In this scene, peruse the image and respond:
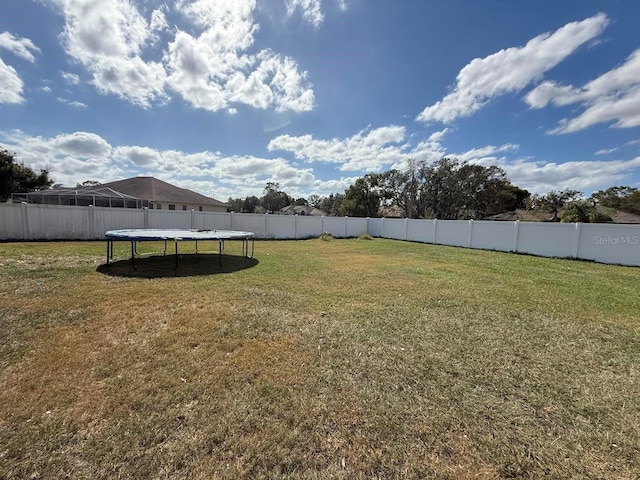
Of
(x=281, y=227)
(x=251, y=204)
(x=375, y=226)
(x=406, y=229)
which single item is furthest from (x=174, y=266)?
(x=251, y=204)

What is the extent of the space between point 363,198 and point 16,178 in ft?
107

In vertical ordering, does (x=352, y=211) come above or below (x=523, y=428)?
above

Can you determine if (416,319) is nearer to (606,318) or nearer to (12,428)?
(606,318)

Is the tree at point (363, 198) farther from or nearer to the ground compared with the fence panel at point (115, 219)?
farther from the ground

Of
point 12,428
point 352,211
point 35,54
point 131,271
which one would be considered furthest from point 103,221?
point 352,211

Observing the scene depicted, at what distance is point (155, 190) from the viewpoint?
81.8 ft

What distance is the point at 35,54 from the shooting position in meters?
8.79

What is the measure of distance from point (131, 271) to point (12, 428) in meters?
5.37

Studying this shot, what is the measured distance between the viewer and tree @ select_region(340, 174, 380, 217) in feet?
116

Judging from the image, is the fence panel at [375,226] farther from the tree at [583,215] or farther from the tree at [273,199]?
the tree at [273,199]

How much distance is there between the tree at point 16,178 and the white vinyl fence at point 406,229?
15869 millimetres

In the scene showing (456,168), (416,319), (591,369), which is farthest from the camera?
(456,168)

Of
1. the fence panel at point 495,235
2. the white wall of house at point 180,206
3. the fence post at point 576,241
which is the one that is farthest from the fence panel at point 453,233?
the white wall of house at point 180,206

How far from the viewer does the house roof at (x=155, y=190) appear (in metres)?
24.1
